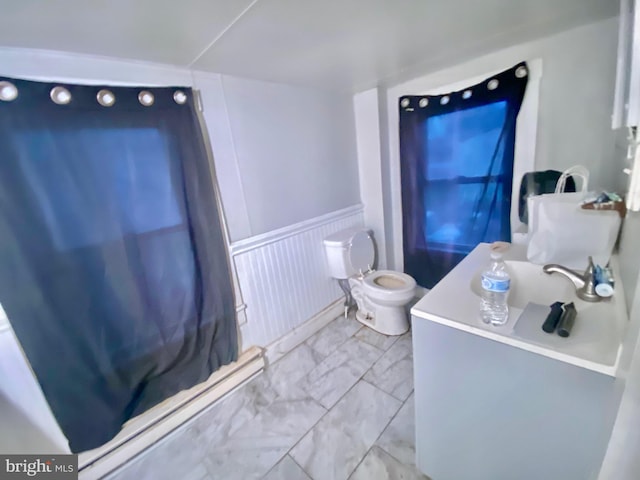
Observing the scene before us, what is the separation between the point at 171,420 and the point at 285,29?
2012mm

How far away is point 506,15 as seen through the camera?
1217mm

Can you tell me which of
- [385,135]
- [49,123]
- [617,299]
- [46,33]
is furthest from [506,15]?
[49,123]

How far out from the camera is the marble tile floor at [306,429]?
1198 millimetres

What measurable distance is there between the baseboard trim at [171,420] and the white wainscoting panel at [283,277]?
16cm

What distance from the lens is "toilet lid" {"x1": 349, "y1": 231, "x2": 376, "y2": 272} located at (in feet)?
7.01

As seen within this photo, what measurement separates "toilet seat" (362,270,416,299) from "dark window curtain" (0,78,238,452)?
1.07 m

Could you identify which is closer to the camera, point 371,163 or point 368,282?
point 368,282

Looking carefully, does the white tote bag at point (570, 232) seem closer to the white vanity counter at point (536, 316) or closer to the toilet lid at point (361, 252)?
the white vanity counter at point (536, 316)

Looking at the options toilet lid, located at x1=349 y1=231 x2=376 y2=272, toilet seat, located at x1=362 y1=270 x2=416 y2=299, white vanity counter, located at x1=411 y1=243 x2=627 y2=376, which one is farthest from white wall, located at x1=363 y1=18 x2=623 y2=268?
toilet lid, located at x1=349 y1=231 x2=376 y2=272

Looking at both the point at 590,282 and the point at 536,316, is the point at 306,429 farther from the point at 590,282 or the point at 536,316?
the point at 590,282

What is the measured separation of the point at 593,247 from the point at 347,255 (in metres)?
1.39

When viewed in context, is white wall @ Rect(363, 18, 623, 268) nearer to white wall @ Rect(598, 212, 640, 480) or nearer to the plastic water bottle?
the plastic water bottle

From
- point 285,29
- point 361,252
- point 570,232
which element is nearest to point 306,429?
point 361,252

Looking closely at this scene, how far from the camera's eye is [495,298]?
833 millimetres
